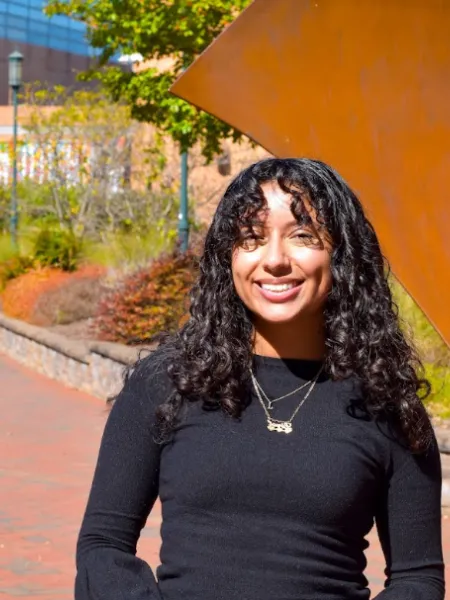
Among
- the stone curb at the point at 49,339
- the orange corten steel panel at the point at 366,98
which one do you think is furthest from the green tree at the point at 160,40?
the orange corten steel panel at the point at 366,98

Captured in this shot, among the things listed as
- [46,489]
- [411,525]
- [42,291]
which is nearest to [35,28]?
[42,291]

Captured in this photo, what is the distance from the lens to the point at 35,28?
74.2 meters

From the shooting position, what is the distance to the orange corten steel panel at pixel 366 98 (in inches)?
270

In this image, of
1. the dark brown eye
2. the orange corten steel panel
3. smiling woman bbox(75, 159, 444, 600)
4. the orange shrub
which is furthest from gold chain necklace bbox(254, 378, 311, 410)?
the orange shrub

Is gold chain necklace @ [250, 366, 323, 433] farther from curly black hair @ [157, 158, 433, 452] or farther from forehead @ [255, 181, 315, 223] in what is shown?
forehead @ [255, 181, 315, 223]

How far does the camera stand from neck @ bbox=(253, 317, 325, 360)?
7.72 feet

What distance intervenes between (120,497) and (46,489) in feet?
20.0

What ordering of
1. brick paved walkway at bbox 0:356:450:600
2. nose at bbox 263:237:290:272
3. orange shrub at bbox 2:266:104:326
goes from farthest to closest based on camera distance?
orange shrub at bbox 2:266:104:326 < brick paved walkway at bbox 0:356:450:600 < nose at bbox 263:237:290:272

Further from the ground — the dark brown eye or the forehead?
the forehead

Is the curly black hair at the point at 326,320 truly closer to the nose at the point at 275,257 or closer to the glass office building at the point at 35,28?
the nose at the point at 275,257

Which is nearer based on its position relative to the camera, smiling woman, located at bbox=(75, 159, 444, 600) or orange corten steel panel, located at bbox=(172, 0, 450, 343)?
smiling woman, located at bbox=(75, 159, 444, 600)

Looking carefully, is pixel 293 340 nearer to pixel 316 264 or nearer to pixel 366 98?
pixel 316 264

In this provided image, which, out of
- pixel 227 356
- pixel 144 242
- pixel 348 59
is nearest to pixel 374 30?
pixel 348 59

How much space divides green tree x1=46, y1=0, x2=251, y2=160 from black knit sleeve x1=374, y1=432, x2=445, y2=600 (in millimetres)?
11337
